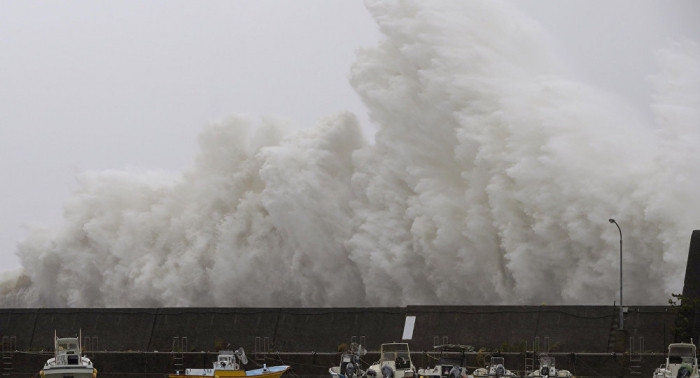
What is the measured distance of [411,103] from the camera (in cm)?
5588

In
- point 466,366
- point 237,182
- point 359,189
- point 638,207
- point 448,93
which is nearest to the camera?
point 466,366

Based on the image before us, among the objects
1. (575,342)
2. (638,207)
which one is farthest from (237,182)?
(575,342)

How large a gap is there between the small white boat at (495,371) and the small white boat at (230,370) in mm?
7724

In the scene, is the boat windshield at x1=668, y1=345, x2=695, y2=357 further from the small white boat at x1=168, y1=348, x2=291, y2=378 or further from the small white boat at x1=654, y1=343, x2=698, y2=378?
the small white boat at x1=168, y1=348, x2=291, y2=378

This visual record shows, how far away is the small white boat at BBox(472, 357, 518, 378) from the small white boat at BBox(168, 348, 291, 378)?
7.72 m

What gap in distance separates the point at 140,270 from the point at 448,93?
82.0 ft

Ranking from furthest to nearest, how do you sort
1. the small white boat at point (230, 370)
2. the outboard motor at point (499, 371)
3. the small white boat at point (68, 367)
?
the small white boat at point (230, 370) → the small white boat at point (68, 367) → the outboard motor at point (499, 371)

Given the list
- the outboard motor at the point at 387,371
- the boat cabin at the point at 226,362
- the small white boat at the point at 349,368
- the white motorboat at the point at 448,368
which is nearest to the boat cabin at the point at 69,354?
the boat cabin at the point at 226,362

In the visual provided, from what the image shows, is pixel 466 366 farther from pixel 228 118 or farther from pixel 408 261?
pixel 228 118

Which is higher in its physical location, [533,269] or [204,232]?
[204,232]

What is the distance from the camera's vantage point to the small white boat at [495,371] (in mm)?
34469

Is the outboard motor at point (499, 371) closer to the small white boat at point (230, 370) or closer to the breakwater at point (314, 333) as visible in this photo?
the breakwater at point (314, 333)

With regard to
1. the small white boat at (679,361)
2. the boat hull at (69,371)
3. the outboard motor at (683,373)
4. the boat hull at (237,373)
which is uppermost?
the boat hull at (69,371)

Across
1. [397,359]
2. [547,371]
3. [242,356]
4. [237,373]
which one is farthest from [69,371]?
[547,371]
